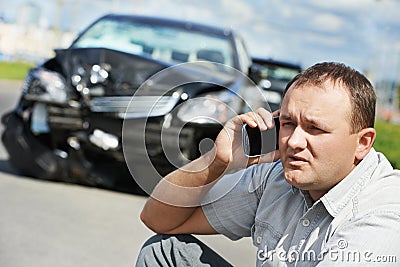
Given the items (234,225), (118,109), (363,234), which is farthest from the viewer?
(118,109)

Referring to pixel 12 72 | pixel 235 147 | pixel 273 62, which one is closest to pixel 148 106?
pixel 235 147

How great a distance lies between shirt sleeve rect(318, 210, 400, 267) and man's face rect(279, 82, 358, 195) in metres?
0.18

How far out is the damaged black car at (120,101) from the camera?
6.61 meters

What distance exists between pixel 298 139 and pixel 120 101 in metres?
4.81

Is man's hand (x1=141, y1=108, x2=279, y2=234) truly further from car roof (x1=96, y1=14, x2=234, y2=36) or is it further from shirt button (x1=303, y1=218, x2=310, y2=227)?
car roof (x1=96, y1=14, x2=234, y2=36)

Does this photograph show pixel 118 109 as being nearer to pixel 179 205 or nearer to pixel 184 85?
pixel 184 85

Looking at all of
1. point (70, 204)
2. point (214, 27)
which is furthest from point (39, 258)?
point (214, 27)

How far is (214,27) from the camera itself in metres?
9.03

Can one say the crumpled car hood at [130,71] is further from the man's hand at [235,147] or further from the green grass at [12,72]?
the green grass at [12,72]

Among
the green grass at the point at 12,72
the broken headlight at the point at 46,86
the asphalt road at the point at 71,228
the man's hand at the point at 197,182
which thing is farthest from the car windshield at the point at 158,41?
the green grass at the point at 12,72

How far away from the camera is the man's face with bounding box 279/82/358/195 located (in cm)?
241

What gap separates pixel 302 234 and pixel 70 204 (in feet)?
16.1

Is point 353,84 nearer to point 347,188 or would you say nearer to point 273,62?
point 347,188

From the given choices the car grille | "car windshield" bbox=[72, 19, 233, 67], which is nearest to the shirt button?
the car grille
